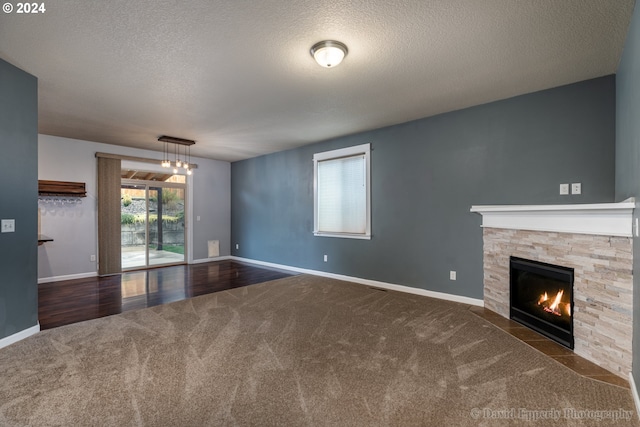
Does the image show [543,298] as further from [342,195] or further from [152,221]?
[152,221]

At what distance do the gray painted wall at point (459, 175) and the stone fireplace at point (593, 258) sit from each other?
21.9 inches

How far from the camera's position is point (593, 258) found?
2.61 meters

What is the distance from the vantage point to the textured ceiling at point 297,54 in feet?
7.15

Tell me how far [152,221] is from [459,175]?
647 centimetres

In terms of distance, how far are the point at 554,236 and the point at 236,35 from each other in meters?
3.51

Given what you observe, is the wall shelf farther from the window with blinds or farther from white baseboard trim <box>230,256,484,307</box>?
the window with blinds

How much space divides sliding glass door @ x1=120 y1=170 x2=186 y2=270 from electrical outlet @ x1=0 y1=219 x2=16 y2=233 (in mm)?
3720

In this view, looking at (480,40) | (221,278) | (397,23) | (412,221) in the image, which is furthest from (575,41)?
(221,278)

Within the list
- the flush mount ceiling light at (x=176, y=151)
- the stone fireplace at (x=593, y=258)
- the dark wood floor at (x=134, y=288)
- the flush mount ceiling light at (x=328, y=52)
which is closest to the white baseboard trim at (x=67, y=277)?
the dark wood floor at (x=134, y=288)

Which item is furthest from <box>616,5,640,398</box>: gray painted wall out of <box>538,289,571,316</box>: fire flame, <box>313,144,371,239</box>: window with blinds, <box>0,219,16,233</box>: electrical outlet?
<box>0,219,16,233</box>: electrical outlet

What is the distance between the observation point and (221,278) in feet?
19.0

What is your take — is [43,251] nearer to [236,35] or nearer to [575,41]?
[236,35]

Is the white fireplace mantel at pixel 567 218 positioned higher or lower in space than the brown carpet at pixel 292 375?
higher

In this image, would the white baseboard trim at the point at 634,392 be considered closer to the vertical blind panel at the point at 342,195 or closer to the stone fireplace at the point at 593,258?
the stone fireplace at the point at 593,258
